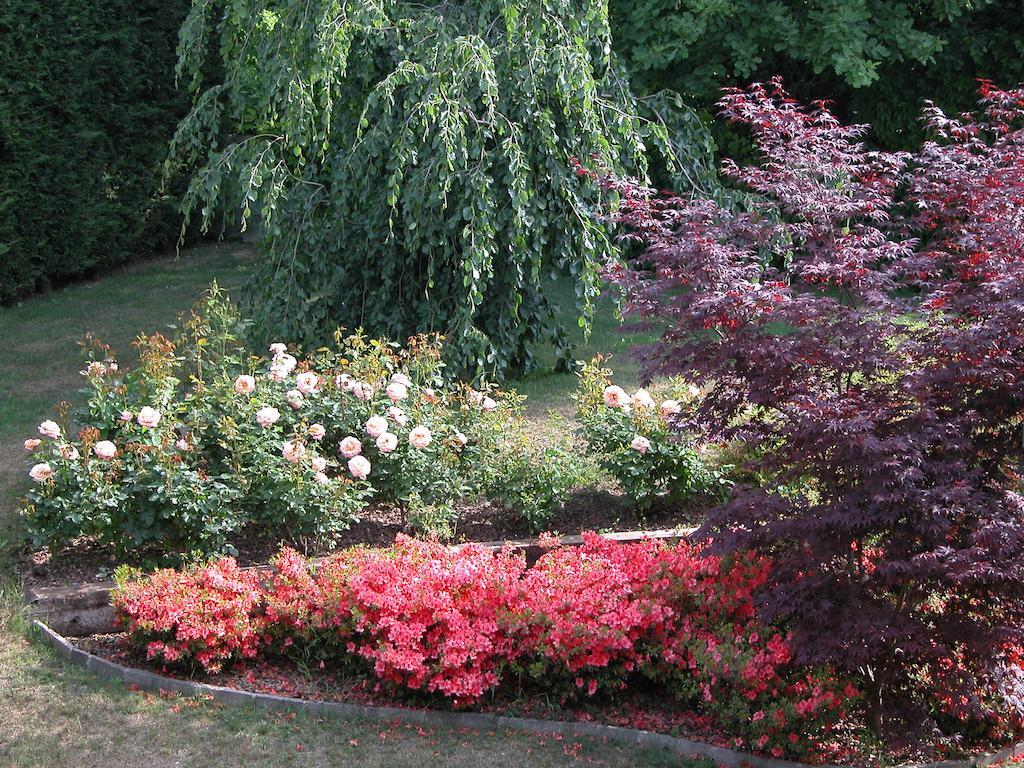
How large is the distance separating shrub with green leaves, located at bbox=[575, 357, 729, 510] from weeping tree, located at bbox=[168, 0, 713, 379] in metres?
1.22

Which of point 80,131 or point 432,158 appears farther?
point 80,131

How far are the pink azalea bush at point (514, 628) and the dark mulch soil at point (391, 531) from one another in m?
0.53

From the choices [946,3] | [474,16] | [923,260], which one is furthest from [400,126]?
[946,3]

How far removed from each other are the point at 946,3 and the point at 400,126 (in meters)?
5.59

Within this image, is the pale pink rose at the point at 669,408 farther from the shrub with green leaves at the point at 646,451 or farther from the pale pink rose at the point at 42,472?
the pale pink rose at the point at 42,472

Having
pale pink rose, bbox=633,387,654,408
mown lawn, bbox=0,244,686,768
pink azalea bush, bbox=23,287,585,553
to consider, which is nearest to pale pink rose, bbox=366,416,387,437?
pink azalea bush, bbox=23,287,585,553

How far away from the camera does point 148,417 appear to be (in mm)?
4633

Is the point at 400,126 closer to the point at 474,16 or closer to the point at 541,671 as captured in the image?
the point at 474,16

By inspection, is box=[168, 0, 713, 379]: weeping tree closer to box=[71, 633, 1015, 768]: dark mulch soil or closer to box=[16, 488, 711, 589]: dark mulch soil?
box=[16, 488, 711, 589]: dark mulch soil

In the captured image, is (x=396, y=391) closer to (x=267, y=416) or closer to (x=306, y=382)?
(x=306, y=382)

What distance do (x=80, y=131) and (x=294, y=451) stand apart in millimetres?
7318

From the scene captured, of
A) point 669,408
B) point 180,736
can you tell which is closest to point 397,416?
point 669,408

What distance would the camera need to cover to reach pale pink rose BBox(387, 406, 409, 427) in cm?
498

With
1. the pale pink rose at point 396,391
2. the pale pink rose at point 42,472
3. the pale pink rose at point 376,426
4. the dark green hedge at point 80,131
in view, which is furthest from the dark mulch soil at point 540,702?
the dark green hedge at point 80,131
